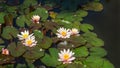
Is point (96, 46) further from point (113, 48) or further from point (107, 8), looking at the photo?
point (107, 8)

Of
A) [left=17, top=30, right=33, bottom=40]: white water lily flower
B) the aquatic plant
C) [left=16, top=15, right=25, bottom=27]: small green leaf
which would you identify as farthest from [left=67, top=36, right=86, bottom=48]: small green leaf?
[left=16, top=15, right=25, bottom=27]: small green leaf

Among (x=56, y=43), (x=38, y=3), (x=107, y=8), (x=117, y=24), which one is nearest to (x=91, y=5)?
(x=107, y=8)

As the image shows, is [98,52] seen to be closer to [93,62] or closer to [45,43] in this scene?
[93,62]

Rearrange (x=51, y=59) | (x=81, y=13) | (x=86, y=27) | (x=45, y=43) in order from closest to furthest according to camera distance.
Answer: (x=51, y=59)
(x=45, y=43)
(x=86, y=27)
(x=81, y=13)

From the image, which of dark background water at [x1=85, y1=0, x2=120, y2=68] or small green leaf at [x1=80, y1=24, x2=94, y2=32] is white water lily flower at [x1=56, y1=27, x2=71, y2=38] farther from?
dark background water at [x1=85, y1=0, x2=120, y2=68]

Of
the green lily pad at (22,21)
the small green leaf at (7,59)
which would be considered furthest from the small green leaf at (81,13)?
the small green leaf at (7,59)

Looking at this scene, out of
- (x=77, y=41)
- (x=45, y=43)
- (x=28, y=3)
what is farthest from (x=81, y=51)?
(x=28, y=3)
